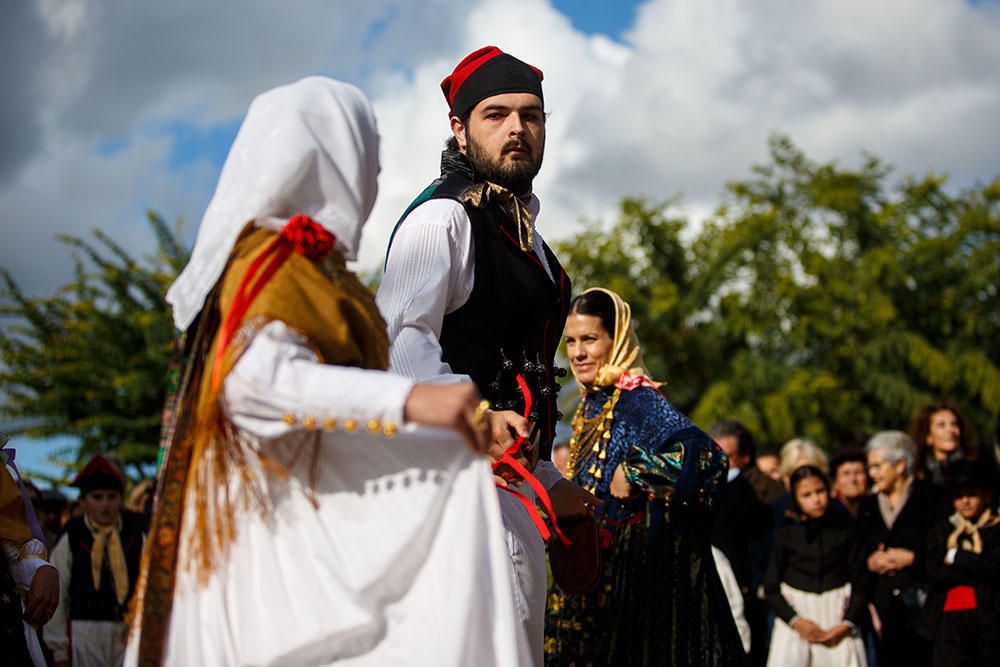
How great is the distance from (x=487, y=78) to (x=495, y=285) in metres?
0.80

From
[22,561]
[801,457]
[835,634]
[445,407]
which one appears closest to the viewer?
[445,407]

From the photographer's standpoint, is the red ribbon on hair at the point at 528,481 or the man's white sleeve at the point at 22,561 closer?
the red ribbon on hair at the point at 528,481

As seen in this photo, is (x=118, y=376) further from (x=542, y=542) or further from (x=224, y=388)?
(x=224, y=388)

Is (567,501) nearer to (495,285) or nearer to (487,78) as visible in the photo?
→ (495,285)

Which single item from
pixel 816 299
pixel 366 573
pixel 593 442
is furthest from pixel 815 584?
pixel 816 299

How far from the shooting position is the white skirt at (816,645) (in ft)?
23.4

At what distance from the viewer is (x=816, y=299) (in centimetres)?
2066

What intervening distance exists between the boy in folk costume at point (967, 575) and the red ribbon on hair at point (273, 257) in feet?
17.3

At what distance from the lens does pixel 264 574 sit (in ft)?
8.29

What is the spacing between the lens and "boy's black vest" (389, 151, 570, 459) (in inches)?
146

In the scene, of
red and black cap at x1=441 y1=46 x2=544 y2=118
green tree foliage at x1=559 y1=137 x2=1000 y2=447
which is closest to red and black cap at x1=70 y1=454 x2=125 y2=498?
red and black cap at x1=441 y1=46 x2=544 y2=118

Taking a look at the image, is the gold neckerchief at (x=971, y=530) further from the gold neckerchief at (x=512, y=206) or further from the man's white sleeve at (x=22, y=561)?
the man's white sleeve at (x=22, y=561)

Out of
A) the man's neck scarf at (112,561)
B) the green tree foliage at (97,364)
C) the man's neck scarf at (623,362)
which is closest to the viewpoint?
the man's neck scarf at (623,362)

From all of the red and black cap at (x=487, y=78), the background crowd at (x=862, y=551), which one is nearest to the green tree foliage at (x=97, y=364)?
the background crowd at (x=862, y=551)
